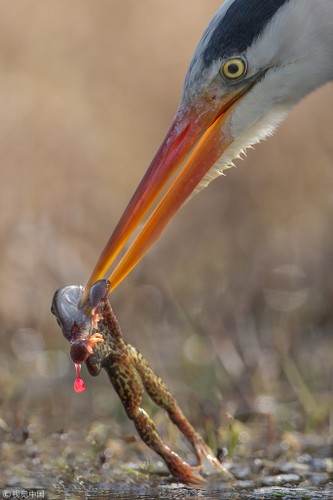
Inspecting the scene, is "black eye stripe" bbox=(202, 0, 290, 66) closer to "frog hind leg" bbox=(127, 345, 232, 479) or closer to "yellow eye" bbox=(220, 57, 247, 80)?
"yellow eye" bbox=(220, 57, 247, 80)

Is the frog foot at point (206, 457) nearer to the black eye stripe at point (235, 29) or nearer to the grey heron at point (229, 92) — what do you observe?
the grey heron at point (229, 92)

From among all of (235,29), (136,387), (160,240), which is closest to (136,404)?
(136,387)

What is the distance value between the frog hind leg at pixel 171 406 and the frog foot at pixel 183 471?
0.27ft

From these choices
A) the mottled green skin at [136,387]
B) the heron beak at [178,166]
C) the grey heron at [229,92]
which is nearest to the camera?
the mottled green skin at [136,387]

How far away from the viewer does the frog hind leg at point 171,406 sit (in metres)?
4.40

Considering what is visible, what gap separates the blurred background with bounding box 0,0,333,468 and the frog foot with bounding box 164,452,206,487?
847 mm

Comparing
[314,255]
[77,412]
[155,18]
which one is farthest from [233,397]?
[155,18]

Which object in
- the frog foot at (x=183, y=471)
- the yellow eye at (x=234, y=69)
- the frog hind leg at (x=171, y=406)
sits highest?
the yellow eye at (x=234, y=69)

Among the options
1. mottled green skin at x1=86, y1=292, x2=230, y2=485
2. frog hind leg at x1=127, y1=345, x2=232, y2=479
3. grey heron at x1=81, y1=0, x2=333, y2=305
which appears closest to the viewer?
mottled green skin at x1=86, y1=292, x2=230, y2=485

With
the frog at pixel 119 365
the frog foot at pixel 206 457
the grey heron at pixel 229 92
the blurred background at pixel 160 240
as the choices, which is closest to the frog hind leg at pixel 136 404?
the frog at pixel 119 365

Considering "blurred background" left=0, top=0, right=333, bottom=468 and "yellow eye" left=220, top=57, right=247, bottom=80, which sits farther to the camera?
"blurred background" left=0, top=0, right=333, bottom=468

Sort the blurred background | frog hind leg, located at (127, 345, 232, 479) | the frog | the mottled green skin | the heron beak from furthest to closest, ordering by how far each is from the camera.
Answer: the blurred background, the heron beak, frog hind leg, located at (127, 345, 232, 479), the mottled green skin, the frog

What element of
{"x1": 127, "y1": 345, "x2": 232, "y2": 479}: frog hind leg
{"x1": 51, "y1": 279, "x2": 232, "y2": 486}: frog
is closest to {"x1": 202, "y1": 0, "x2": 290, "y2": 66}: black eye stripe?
{"x1": 51, "y1": 279, "x2": 232, "y2": 486}: frog

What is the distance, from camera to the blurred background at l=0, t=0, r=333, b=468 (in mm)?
6074
